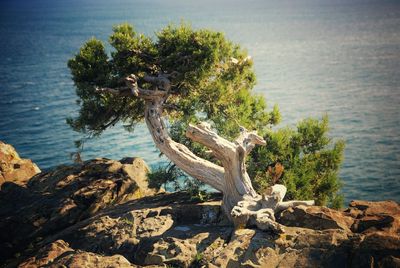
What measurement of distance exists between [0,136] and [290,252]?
5093 centimetres

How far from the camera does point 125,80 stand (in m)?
20.8

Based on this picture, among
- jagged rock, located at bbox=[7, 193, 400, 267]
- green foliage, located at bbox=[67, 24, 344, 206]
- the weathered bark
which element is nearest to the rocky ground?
jagged rock, located at bbox=[7, 193, 400, 267]

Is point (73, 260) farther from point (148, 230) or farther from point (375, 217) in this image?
point (375, 217)

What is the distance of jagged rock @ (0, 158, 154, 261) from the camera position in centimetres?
2042

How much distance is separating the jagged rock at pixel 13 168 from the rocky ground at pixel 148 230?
73 cm

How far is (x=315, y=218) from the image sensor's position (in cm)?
1598

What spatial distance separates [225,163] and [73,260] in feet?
29.1

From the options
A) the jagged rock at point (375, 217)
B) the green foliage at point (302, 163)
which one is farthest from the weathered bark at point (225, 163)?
the green foliage at point (302, 163)

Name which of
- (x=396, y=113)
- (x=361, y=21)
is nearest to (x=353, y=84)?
(x=396, y=113)

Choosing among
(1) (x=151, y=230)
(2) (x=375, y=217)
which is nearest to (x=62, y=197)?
(1) (x=151, y=230)

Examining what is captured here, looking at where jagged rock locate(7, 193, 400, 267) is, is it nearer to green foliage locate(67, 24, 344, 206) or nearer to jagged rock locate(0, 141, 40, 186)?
green foliage locate(67, 24, 344, 206)

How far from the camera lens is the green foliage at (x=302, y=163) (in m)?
22.2

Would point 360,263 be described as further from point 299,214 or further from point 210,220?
point 210,220

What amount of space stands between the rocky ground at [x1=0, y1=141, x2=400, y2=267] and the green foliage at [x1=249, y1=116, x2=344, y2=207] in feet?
12.1
